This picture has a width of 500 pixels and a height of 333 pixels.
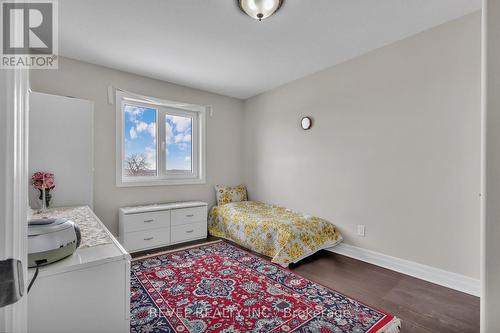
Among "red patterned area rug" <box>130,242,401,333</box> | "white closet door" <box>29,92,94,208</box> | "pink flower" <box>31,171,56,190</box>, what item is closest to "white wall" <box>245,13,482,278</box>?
"red patterned area rug" <box>130,242,401,333</box>

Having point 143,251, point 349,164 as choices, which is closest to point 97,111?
point 143,251

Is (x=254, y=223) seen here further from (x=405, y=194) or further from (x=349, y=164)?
(x=405, y=194)

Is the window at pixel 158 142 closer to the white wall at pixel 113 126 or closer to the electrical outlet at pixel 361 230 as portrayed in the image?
the white wall at pixel 113 126

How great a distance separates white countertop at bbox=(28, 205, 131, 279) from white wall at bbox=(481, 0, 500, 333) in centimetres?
169

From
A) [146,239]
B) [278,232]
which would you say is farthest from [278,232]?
[146,239]

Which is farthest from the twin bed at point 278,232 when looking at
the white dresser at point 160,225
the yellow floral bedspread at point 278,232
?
the white dresser at point 160,225

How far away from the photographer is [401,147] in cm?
251

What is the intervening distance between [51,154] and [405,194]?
12.4ft

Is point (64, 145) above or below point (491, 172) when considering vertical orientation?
above

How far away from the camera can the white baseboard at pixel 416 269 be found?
206 centimetres

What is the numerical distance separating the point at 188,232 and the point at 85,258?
7.67 feet

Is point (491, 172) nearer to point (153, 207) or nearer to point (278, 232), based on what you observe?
point (278, 232)

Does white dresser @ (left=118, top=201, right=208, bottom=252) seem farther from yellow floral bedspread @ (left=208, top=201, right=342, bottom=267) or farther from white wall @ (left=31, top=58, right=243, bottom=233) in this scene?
yellow floral bedspread @ (left=208, top=201, right=342, bottom=267)

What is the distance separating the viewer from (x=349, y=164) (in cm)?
296
